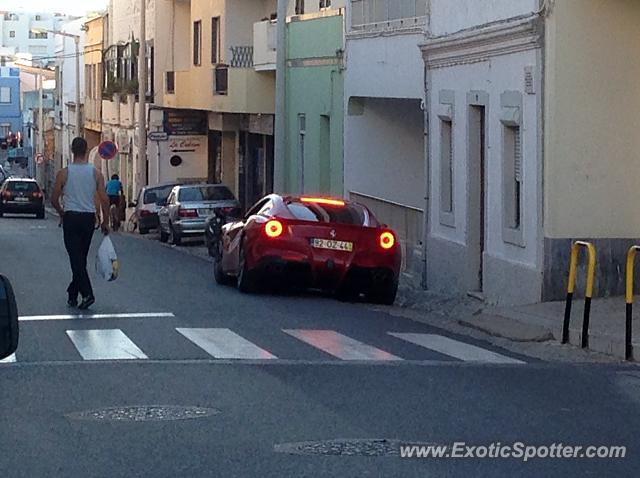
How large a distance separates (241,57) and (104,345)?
25856 mm

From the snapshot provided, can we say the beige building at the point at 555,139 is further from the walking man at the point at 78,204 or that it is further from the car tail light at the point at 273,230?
the walking man at the point at 78,204

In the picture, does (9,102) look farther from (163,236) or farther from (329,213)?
(329,213)

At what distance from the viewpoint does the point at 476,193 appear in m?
20.8

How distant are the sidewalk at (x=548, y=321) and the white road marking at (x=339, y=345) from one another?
189 cm

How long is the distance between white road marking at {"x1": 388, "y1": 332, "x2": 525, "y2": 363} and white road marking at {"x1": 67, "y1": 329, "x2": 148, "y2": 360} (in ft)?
8.77

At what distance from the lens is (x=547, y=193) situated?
17094 millimetres

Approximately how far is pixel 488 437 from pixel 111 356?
4.38 metres

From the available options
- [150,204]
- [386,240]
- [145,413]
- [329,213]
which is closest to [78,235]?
[329,213]

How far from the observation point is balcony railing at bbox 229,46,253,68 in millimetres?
37688

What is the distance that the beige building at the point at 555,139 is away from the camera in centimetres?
1689

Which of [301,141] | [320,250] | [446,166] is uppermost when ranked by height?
[301,141]

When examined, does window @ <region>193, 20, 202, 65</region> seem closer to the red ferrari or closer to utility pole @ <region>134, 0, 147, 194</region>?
utility pole @ <region>134, 0, 147, 194</region>

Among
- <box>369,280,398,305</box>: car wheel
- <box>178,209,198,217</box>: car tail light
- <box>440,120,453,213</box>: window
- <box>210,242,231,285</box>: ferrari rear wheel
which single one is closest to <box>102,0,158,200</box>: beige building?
<box>178,209,198,217</box>: car tail light

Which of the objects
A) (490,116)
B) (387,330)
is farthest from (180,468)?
(490,116)
